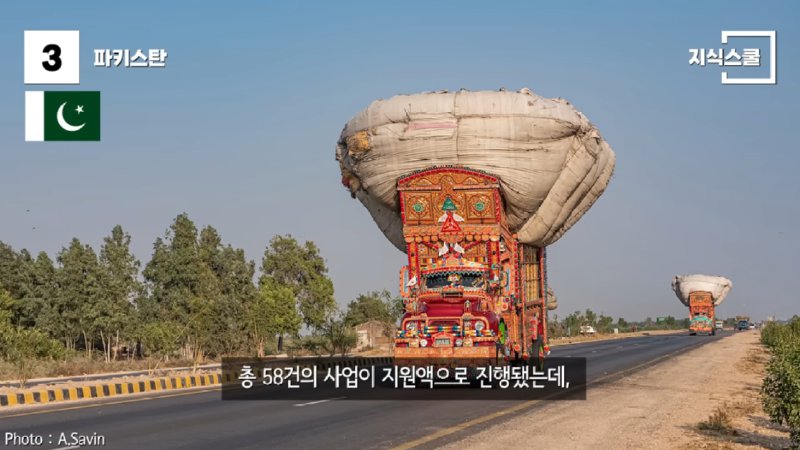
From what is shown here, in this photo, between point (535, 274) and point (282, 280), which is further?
point (282, 280)

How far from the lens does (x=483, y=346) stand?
21.8 metres

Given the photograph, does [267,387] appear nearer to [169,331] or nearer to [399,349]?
[399,349]

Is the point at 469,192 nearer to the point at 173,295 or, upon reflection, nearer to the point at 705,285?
the point at 173,295

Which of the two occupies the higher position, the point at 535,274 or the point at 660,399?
the point at 535,274

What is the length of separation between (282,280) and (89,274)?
52.2 ft

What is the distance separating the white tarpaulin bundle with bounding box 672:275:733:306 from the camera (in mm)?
82438

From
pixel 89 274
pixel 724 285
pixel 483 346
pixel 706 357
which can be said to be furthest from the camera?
pixel 724 285

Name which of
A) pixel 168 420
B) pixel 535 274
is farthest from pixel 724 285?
pixel 168 420

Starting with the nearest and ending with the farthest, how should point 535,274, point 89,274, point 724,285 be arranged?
point 535,274 → point 89,274 → point 724,285

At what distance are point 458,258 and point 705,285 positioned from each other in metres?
64.0

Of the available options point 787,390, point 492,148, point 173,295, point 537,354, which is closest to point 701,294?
point 173,295

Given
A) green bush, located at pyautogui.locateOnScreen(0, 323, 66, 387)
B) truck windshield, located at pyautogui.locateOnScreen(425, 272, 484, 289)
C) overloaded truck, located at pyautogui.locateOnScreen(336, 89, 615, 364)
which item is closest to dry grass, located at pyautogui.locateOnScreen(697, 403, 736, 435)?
overloaded truck, located at pyautogui.locateOnScreen(336, 89, 615, 364)

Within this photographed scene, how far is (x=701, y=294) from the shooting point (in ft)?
273

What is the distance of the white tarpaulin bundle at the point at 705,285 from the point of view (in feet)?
270
